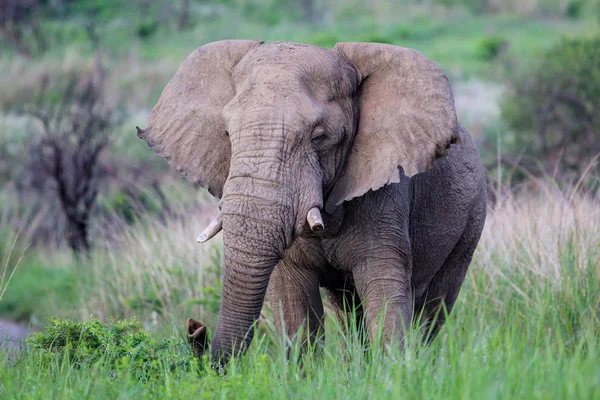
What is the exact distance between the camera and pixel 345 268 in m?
5.99

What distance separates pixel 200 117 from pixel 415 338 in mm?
1626

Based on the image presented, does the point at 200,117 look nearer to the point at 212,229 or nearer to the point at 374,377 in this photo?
the point at 212,229

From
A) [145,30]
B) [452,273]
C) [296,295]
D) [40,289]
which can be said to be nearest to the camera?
[296,295]

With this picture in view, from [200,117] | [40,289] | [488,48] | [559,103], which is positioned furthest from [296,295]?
[488,48]

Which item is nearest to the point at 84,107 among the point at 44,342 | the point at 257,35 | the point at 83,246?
the point at 83,246

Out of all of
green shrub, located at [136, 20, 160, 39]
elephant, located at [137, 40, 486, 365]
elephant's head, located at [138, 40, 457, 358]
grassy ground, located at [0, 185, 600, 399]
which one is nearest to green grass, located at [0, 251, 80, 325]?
grassy ground, located at [0, 185, 600, 399]

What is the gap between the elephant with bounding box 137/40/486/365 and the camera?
5125 millimetres

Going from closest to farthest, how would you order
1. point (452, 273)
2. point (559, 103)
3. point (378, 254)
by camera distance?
point (378, 254) → point (452, 273) → point (559, 103)

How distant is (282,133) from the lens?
517 centimetres

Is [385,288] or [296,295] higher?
[385,288]

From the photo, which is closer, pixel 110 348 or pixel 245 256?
pixel 245 256

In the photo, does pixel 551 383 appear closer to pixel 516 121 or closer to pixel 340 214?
pixel 340 214

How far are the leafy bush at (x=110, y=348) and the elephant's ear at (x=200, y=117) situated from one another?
0.86 meters

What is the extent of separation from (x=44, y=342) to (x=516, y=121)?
1169cm
